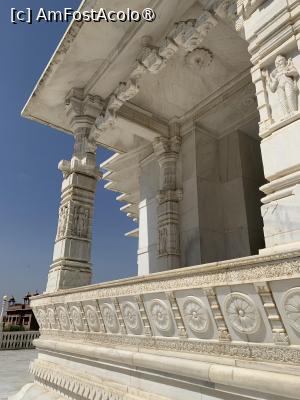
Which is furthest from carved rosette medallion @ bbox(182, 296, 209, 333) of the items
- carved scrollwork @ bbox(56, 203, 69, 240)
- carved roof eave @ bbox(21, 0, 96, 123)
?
carved roof eave @ bbox(21, 0, 96, 123)

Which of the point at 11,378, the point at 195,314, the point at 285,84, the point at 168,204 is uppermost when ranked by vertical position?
the point at 168,204

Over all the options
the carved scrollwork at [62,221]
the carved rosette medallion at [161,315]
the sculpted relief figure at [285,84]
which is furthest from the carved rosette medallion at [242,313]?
the carved scrollwork at [62,221]

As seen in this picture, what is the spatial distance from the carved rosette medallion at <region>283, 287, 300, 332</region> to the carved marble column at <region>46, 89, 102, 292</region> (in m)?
4.79

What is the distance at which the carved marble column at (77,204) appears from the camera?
20.9 ft

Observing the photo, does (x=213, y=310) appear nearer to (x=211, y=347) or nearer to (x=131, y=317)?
(x=211, y=347)

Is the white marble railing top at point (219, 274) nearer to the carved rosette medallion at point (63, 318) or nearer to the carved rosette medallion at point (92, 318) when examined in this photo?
the carved rosette medallion at point (92, 318)

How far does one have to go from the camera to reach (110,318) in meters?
4.47

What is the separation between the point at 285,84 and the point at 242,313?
216 centimetres

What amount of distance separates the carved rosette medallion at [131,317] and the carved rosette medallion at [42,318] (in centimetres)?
323

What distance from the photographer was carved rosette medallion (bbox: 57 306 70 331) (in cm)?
571

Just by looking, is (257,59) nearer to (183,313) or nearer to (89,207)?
(183,313)

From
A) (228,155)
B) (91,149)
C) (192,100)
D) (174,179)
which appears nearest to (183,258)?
(174,179)

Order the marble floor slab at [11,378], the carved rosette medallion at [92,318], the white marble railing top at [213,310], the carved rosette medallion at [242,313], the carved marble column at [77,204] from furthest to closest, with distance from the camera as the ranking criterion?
the marble floor slab at [11,378], the carved marble column at [77,204], the carved rosette medallion at [92,318], the carved rosette medallion at [242,313], the white marble railing top at [213,310]

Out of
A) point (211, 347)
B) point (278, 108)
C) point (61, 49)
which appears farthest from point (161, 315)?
point (61, 49)
